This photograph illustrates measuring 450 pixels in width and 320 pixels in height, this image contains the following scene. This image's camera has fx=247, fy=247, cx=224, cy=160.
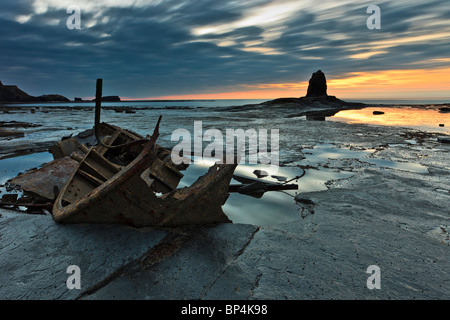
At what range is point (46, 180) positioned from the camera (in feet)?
17.4

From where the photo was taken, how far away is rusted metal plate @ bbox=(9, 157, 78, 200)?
5023 mm

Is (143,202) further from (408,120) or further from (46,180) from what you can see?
(408,120)

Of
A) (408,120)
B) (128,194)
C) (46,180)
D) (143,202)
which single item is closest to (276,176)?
(143,202)

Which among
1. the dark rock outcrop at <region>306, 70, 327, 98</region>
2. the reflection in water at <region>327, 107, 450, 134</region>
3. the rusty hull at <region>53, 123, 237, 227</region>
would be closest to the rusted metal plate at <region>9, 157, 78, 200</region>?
the rusty hull at <region>53, 123, 237, 227</region>

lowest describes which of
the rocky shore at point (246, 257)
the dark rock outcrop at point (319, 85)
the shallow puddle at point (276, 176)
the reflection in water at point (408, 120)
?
the rocky shore at point (246, 257)

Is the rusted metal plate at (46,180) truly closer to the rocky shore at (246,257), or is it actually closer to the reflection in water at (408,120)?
the rocky shore at (246,257)

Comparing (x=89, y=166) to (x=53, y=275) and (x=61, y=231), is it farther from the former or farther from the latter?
(x=53, y=275)

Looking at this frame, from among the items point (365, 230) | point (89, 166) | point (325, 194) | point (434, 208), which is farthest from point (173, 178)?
point (434, 208)

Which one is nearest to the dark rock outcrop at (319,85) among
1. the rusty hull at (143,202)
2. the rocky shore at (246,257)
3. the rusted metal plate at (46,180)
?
the rocky shore at (246,257)

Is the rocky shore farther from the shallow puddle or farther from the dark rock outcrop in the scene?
the dark rock outcrop

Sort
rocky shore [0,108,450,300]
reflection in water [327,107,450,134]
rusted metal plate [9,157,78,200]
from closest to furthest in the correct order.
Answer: rocky shore [0,108,450,300], rusted metal plate [9,157,78,200], reflection in water [327,107,450,134]

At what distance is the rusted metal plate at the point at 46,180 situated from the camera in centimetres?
502

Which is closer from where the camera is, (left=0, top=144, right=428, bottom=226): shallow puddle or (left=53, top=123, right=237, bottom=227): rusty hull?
(left=53, top=123, right=237, bottom=227): rusty hull

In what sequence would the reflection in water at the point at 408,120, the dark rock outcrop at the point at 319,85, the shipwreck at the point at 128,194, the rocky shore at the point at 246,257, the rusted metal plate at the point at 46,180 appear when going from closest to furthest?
the rocky shore at the point at 246,257, the shipwreck at the point at 128,194, the rusted metal plate at the point at 46,180, the reflection in water at the point at 408,120, the dark rock outcrop at the point at 319,85
